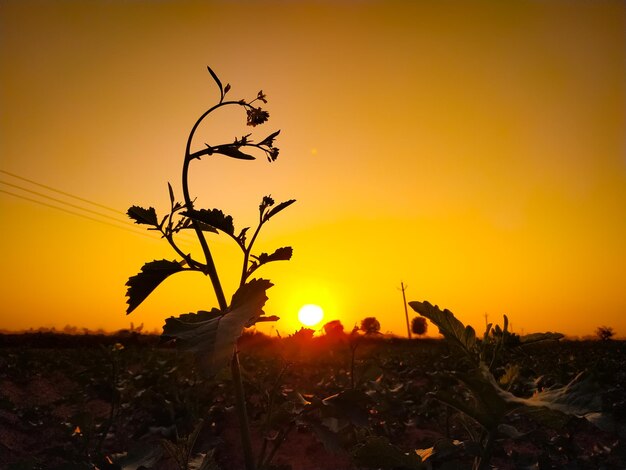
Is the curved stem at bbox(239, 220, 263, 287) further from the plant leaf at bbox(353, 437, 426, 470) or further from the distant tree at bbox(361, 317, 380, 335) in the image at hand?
the distant tree at bbox(361, 317, 380, 335)

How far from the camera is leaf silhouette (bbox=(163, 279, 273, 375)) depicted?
1.07 m

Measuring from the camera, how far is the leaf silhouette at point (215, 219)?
169 centimetres

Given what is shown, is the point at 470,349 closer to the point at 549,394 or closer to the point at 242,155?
the point at 549,394

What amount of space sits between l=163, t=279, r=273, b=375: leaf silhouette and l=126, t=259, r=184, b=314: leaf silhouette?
32 centimetres

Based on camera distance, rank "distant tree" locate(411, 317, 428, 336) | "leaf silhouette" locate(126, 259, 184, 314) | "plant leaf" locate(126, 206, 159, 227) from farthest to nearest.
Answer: "distant tree" locate(411, 317, 428, 336) → "plant leaf" locate(126, 206, 159, 227) → "leaf silhouette" locate(126, 259, 184, 314)

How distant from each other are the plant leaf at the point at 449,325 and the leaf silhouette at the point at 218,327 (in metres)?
0.47

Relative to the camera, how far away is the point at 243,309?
1.25 meters


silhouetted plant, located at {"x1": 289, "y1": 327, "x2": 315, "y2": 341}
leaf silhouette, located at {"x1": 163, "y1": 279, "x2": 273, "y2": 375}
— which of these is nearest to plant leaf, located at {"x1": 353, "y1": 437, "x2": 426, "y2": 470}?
leaf silhouette, located at {"x1": 163, "y1": 279, "x2": 273, "y2": 375}

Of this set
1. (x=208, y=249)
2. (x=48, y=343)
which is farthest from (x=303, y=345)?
(x=48, y=343)

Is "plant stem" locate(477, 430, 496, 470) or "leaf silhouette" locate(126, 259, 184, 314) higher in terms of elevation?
"leaf silhouette" locate(126, 259, 184, 314)

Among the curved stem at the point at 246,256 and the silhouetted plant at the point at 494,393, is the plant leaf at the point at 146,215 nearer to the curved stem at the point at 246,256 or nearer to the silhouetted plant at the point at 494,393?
the curved stem at the point at 246,256

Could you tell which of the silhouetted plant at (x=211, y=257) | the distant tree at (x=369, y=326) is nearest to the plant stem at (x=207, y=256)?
the silhouetted plant at (x=211, y=257)

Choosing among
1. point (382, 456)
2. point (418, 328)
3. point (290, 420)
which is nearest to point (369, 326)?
point (290, 420)

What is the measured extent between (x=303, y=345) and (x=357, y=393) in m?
0.54
